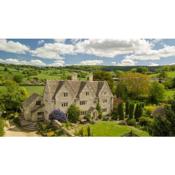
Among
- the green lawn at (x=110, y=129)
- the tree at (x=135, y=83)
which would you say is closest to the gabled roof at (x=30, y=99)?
the green lawn at (x=110, y=129)

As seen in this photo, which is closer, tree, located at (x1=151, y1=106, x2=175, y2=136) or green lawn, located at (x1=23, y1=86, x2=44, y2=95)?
tree, located at (x1=151, y1=106, x2=175, y2=136)

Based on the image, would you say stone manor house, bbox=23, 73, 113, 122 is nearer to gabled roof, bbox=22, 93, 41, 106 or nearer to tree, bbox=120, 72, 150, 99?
gabled roof, bbox=22, 93, 41, 106

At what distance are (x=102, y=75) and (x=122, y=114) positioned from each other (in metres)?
0.71

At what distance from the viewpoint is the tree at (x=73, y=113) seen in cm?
710

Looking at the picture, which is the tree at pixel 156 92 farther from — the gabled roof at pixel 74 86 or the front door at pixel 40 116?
the front door at pixel 40 116

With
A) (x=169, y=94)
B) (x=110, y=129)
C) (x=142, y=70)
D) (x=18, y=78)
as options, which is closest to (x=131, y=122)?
(x=110, y=129)

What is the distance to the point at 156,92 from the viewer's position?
7.13m

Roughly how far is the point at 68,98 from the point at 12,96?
0.91 metres

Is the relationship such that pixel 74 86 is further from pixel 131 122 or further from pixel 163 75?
pixel 163 75

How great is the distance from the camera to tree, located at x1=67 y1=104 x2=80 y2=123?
7.10 meters

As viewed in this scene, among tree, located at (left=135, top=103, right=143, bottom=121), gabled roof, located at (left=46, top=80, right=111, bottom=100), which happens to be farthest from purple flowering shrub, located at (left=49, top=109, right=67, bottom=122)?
tree, located at (left=135, top=103, right=143, bottom=121)
